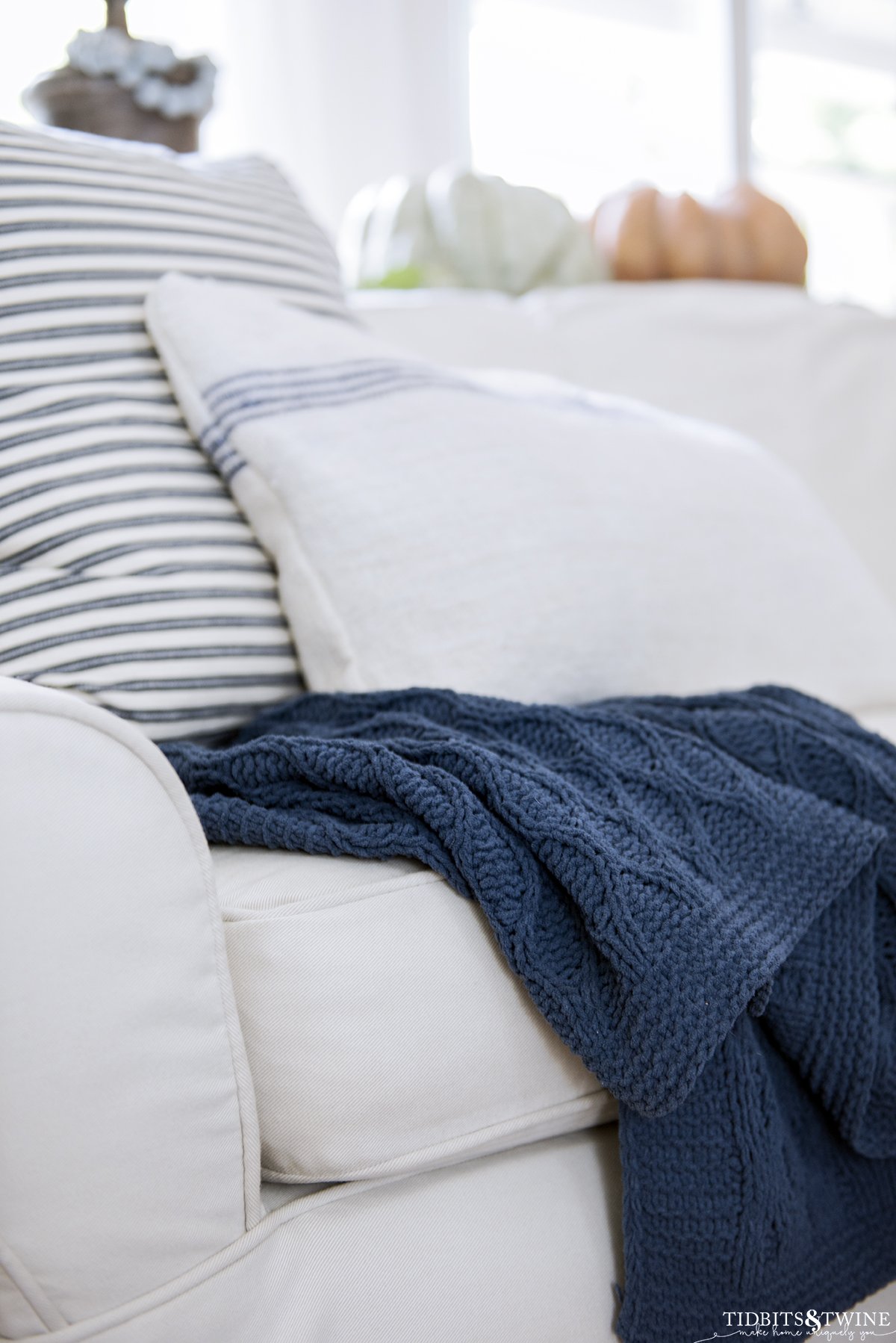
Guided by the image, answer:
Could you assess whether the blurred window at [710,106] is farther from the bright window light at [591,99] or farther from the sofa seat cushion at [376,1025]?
the sofa seat cushion at [376,1025]

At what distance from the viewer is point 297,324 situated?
92 centimetres

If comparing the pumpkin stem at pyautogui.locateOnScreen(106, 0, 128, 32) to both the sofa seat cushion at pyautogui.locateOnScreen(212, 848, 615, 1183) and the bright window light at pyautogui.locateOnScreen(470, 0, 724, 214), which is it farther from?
the bright window light at pyautogui.locateOnScreen(470, 0, 724, 214)

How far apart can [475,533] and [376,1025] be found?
0.40 metres

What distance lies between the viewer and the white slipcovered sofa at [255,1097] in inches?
18.8

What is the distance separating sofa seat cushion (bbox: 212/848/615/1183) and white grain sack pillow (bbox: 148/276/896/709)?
243mm

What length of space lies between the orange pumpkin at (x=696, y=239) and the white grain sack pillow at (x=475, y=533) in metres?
0.90

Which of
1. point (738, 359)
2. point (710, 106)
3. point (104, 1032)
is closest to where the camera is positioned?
point (104, 1032)

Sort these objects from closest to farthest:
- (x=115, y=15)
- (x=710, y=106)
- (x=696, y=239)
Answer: (x=115, y=15), (x=696, y=239), (x=710, y=106)

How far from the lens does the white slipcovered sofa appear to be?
48 centimetres

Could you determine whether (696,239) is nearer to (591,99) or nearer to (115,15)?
(115,15)

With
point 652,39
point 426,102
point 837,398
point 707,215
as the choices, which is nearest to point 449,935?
point 837,398

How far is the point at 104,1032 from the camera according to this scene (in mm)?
485

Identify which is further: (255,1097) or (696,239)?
(696,239)

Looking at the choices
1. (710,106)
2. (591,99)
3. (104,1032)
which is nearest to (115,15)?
(104,1032)
